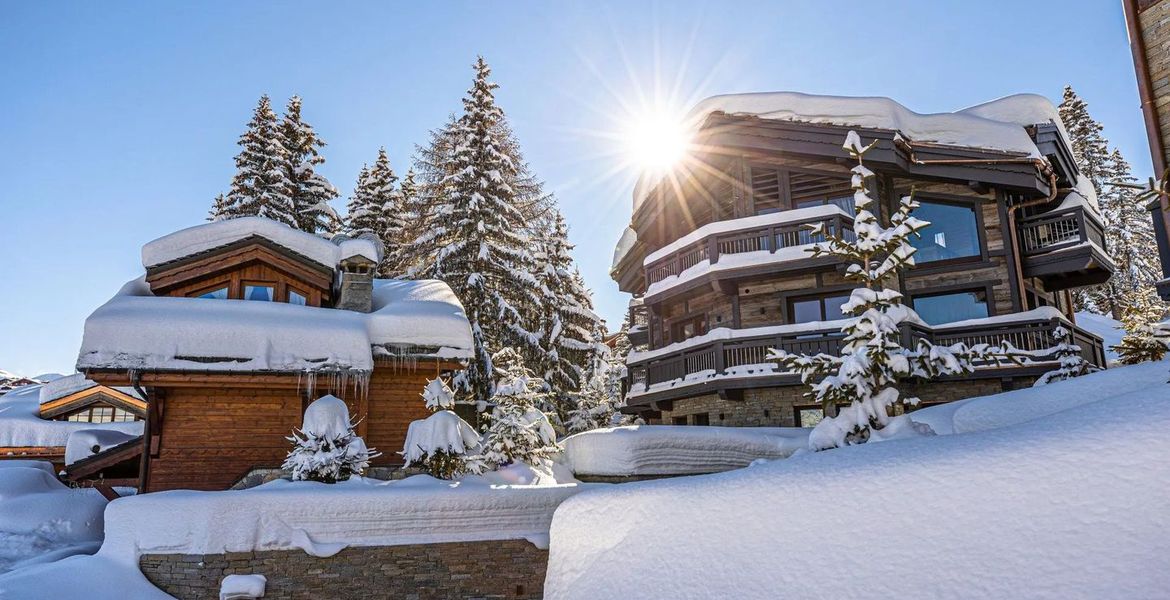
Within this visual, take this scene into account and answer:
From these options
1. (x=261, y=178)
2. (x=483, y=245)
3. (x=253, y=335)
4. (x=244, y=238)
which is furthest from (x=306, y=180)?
(x=253, y=335)

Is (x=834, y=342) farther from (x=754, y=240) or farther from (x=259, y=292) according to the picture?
(x=259, y=292)

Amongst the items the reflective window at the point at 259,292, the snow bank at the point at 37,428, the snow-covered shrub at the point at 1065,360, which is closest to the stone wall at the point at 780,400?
the snow-covered shrub at the point at 1065,360

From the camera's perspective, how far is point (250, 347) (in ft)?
45.3

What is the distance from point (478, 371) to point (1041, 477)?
19432 millimetres

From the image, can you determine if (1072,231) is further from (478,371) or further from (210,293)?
(210,293)

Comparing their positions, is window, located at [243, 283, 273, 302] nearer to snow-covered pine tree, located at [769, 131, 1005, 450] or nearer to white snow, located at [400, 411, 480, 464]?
white snow, located at [400, 411, 480, 464]

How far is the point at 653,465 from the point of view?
37.8ft

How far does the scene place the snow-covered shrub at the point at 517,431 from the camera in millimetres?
13242

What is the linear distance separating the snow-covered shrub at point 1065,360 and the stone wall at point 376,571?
10.7m

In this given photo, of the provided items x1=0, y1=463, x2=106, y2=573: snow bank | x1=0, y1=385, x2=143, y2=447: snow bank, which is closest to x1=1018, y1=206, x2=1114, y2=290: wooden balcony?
x1=0, y1=463, x2=106, y2=573: snow bank

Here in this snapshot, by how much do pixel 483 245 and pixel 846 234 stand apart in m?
11.7

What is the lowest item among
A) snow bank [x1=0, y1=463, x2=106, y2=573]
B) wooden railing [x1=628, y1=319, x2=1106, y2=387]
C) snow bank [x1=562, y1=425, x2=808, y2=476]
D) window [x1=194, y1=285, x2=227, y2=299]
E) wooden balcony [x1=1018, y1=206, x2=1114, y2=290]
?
snow bank [x1=0, y1=463, x2=106, y2=573]

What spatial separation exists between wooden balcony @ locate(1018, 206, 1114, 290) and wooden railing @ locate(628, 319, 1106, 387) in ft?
5.96

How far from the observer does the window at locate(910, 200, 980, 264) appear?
674 inches
